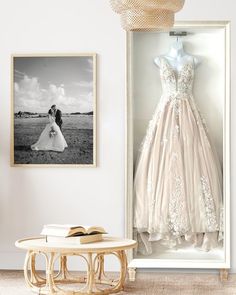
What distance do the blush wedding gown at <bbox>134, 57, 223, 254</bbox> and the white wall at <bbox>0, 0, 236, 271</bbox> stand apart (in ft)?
0.73

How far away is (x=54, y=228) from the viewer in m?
5.75

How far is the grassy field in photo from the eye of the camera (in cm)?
681

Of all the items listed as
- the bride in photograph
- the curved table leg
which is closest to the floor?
the curved table leg

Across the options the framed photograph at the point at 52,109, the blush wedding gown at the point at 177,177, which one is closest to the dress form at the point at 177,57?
the blush wedding gown at the point at 177,177

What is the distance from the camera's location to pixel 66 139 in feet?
22.4

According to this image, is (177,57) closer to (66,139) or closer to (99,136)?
(99,136)

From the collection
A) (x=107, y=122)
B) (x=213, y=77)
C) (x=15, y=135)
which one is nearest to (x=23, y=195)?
(x=15, y=135)

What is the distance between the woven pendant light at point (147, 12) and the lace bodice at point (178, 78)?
7.48ft

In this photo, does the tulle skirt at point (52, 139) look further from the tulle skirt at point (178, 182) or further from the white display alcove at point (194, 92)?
the tulle skirt at point (178, 182)

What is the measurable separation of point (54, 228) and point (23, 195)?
3.84 feet

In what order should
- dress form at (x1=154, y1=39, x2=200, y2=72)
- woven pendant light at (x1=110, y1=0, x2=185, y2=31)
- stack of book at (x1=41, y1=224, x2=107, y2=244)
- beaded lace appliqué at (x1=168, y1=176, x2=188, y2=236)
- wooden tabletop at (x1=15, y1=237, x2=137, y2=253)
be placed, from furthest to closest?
dress form at (x1=154, y1=39, x2=200, y2=72) → beaded lace appliqué at (x1=168, y1=176, x2=188, y2=236) → stack of book at (x1=41, y1=224, x2=107, y2=244) → wooden tabletop at (x1=15, y1=237, x2=137, y2=253) → woven pendant light at (x1=110, y1=0, x2=185, y2=31)

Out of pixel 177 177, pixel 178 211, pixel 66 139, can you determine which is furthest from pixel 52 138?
pixel 178 211

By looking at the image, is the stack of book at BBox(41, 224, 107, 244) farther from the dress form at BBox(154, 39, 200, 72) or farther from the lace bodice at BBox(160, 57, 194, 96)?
the dress form at BBox(154, 39, 200, 72)

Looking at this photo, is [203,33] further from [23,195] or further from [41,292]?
[41,292]
